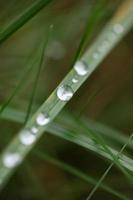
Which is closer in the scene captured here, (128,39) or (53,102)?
(53,102)

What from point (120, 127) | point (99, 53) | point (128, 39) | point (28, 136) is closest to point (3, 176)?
point (28, 136)

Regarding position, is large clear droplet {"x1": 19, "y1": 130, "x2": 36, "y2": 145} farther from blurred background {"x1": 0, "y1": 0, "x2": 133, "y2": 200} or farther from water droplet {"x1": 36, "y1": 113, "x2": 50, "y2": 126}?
blurred background {"x1": 0, "y1": 0, "x2": 133, "y2": 200}

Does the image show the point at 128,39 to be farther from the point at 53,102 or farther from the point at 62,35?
the point at 53,102

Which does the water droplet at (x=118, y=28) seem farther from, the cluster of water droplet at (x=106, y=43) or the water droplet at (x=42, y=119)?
the water droplet at (x=42, y=119)

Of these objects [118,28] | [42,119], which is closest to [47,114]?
[42,119]

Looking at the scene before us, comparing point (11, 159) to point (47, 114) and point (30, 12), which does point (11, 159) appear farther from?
point (30, 12)

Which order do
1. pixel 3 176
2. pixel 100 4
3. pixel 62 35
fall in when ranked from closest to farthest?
pixel 3 176 → pixel 100 4 → pixel 62 35

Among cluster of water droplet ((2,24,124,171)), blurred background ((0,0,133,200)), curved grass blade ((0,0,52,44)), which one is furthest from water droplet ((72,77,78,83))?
blurred background ((0,0,133,200))
